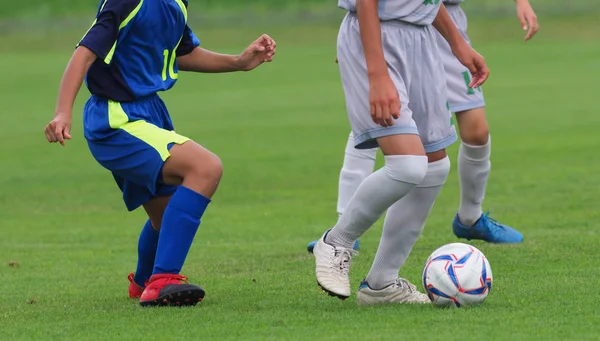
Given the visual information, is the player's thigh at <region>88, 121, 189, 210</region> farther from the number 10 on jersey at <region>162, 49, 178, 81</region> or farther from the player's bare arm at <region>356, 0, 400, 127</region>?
the player's bare arm at <region>356, 0, 400, 127</region>

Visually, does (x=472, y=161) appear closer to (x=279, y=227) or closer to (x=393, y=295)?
(x=279, y=227)

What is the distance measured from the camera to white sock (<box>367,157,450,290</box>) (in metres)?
5.76

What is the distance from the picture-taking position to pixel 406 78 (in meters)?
5.65

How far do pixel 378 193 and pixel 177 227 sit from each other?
1072 millimetres

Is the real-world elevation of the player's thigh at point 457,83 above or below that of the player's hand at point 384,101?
below

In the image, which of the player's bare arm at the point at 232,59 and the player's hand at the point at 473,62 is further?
the player's bare arm at the point at 232,59

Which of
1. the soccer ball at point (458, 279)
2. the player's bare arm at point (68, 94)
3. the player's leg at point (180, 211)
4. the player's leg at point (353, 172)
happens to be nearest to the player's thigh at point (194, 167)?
the player's leg at point (180, 211)

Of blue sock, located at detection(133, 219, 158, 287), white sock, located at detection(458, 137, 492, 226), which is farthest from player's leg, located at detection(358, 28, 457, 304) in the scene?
white sock, located at detection(458, 137, 492, 226)

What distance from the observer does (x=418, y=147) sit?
547 centimetres

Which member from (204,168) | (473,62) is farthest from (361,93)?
(204,168)

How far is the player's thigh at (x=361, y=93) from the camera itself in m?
5.46

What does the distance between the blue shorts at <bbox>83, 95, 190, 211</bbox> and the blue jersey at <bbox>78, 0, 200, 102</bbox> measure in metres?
0.07

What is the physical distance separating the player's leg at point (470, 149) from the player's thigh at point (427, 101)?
2.20 m

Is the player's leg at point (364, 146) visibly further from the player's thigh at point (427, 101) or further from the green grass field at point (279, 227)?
the green grass field at point (279, 227)
